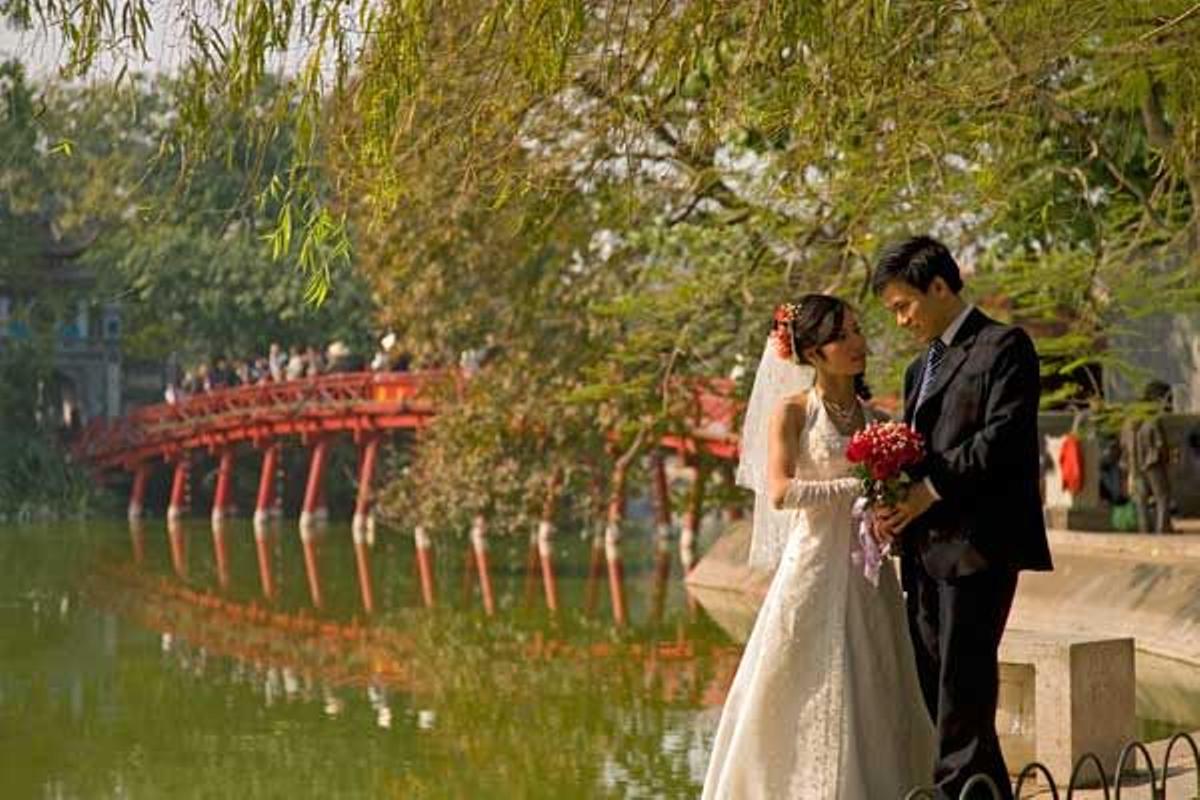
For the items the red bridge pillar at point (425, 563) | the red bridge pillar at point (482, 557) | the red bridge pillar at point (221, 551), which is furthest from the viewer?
the red bridge pillar at point (221, 551)

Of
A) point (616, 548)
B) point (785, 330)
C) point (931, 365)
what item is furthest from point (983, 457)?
point (616, 548)

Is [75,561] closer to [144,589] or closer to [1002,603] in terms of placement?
[144,589]

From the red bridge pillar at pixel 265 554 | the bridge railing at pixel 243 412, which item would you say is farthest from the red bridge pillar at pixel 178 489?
the red bridge pillar at pixel 265 554

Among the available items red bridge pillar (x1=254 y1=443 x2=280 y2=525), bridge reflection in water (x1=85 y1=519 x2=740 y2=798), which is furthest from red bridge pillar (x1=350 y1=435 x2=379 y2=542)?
bridge reflection in water (x1=85 y1=519 x2=740 y2=798)

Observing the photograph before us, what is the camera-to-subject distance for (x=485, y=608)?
23.2 metres

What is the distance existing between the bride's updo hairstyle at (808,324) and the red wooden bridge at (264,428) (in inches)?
1106

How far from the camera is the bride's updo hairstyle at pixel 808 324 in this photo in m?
6.88

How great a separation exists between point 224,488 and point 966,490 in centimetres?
3806

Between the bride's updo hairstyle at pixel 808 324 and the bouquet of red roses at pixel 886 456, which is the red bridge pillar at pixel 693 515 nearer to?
the bride's updo hairstyle at pixel 808 324

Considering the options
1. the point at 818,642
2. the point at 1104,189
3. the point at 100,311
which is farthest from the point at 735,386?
the point at 100,311

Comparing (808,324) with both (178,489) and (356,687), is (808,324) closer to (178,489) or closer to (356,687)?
(356,687)

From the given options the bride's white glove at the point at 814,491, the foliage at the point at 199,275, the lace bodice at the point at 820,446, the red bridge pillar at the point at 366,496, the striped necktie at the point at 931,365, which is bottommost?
the bride's white glove at the point at 814,491

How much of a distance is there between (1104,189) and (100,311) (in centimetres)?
3225

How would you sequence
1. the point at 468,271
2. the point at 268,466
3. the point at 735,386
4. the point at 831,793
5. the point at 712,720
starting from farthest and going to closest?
1. the point at 268,466
2. the point at 468,271
3. the point at 735,386
4. the point at 712,720
5. the point at 831,793
